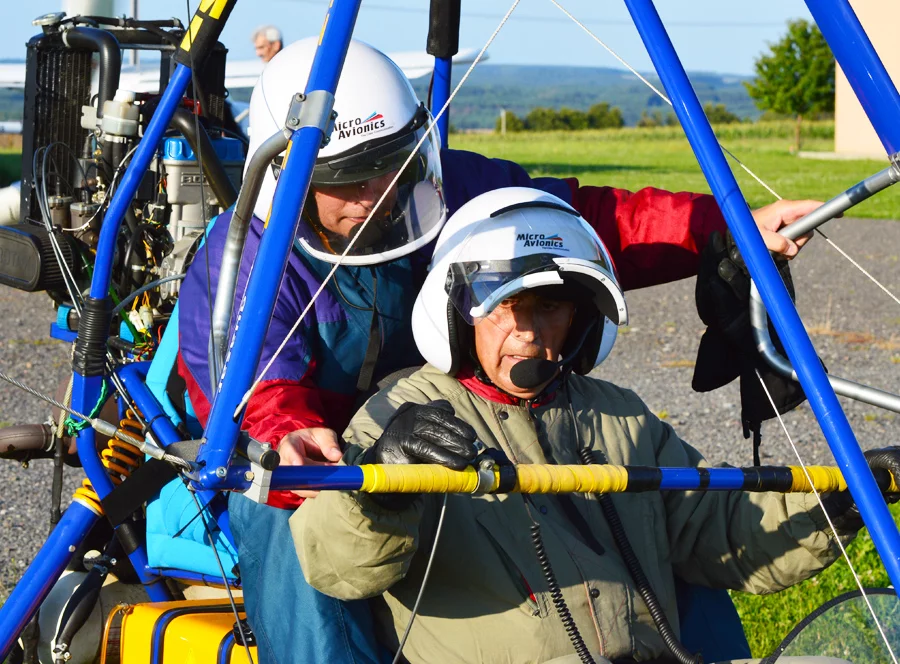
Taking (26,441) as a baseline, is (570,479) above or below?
above

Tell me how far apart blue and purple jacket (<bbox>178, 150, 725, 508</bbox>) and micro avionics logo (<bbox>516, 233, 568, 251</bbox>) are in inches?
19.2

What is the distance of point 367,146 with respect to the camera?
2578mm

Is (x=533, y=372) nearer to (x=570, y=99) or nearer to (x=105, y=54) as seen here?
(x=105, y=54)

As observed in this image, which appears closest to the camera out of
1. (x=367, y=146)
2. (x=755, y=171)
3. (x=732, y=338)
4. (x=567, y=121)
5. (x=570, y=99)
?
(x=732, y=338)

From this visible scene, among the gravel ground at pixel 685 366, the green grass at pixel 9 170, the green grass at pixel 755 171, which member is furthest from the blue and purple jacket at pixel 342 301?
the green grass at pixel 9 170

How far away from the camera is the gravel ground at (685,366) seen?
5395mm

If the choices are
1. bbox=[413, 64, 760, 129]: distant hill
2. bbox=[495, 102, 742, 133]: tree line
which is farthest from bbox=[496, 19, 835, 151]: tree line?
bbox=[413, 64, 760, 129]: distant hill

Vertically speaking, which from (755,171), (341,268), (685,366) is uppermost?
(755,171)

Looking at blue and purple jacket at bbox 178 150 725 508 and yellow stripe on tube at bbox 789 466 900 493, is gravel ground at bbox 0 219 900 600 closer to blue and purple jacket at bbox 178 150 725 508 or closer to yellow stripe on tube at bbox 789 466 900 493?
blue and purple jacket at bbox 178 150 725 508

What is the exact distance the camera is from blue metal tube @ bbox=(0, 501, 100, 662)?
288cm

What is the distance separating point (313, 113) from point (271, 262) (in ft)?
0.75

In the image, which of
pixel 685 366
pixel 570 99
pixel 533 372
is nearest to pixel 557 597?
pixel 533 372

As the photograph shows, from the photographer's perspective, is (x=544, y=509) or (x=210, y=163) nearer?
(x=544, y=509)

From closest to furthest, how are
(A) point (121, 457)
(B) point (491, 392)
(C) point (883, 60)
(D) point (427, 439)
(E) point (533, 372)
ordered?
(D) point (427, 439)
(E) point (533, 372)
(B) point (491, 392)
(A) point (121, 457)
(C) point (883, 60)
